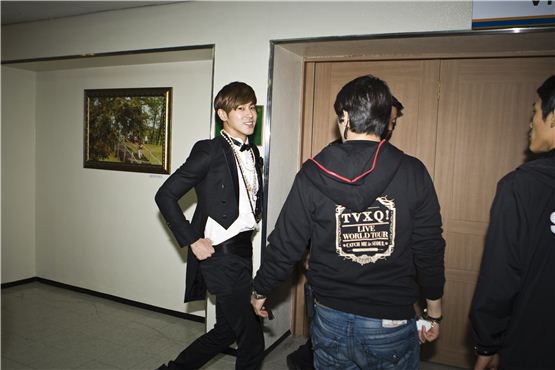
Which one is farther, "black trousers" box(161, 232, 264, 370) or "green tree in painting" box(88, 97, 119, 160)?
"green tree in painting" box(88, 97, 119, 160)

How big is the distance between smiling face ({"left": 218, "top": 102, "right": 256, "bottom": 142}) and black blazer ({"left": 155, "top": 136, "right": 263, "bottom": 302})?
0.32ft

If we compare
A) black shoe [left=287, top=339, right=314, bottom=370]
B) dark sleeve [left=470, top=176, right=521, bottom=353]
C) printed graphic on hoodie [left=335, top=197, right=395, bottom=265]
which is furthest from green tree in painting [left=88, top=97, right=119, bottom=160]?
dark sleeve [left=470, top=176, right=521, bottom=353]

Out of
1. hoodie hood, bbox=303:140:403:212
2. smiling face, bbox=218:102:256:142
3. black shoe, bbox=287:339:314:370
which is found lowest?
black shoe, bbox=287:339:314:370

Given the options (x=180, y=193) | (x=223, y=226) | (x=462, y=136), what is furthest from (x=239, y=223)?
(x=462, y=136)

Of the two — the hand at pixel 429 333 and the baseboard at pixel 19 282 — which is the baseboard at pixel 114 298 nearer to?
the baseboard at pixel 19 282

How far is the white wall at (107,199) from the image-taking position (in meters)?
3.64

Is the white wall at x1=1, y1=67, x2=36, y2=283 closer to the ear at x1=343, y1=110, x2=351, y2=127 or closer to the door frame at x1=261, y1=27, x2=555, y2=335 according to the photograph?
the door frame at x1=261, y1=27, x2=555, y2=335

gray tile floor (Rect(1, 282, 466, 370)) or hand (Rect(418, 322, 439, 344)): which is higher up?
hand (Rect(418, 322, 439, 344))

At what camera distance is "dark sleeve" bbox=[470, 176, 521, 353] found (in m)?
1.29

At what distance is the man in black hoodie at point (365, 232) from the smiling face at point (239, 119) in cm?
83

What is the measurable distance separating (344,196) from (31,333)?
3.07 m

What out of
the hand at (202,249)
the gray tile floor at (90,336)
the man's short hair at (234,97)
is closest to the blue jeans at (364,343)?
the hand at (202,249)

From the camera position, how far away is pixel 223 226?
2.17 metres

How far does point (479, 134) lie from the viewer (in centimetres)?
284
